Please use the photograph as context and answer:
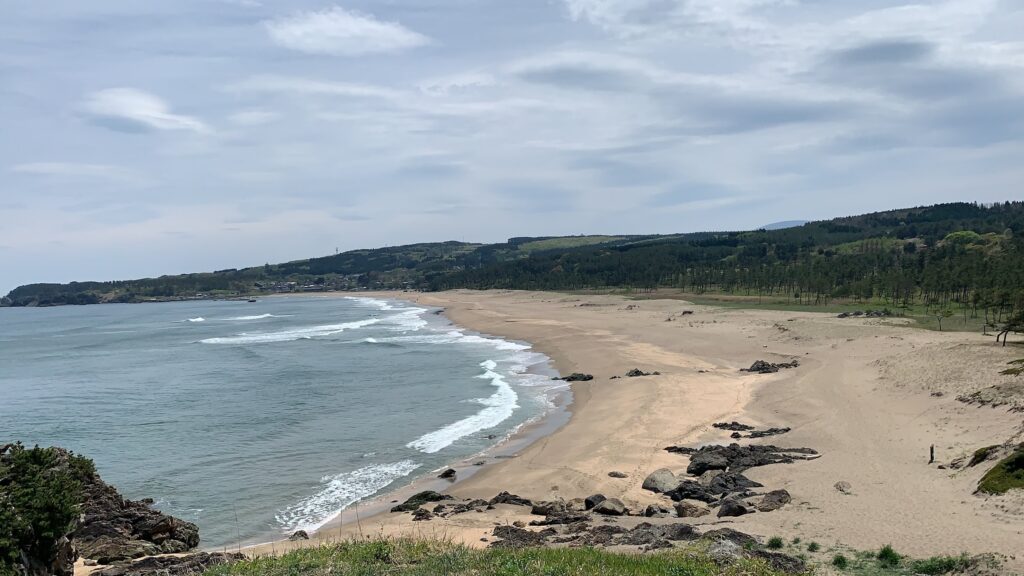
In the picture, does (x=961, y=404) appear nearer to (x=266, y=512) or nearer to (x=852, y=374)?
(x=852, y=374)

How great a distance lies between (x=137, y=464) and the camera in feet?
87.4

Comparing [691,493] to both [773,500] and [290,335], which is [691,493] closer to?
[773,500]

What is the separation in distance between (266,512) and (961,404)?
2590 centimetres

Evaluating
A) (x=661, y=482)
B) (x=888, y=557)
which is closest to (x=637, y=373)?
(x=661, y=482)

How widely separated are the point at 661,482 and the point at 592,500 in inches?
108

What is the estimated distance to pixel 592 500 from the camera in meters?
18.2

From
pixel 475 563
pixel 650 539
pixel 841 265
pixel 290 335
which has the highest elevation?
pixel 841 265

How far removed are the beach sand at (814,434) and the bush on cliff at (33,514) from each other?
4.39 meters

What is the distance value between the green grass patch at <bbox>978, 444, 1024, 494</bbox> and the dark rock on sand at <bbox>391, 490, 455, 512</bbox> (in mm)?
14383

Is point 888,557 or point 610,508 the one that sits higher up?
point 888,557

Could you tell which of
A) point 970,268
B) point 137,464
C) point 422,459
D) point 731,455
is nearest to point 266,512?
point 422,459

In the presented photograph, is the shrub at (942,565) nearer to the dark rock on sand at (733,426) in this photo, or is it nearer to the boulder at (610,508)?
the boulder at (610,508)

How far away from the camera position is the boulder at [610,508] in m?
17.1

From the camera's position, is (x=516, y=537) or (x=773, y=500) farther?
(x=773, y=500)
